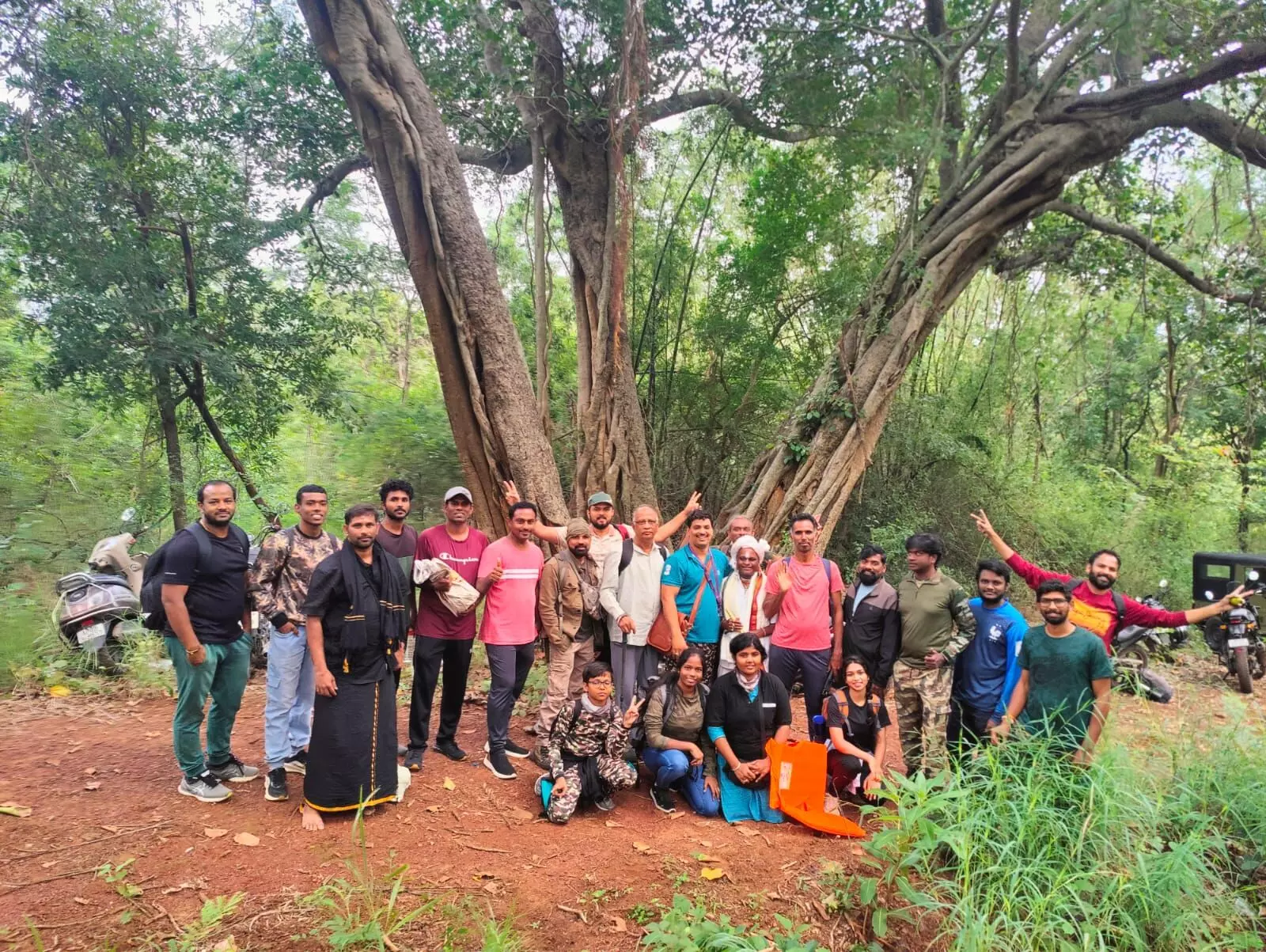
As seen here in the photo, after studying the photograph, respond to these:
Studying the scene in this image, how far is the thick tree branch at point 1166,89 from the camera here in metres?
5.23

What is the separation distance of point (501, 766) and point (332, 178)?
6.21 m

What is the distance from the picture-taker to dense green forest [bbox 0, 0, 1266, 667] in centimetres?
578

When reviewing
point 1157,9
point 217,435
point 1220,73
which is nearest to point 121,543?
point 217,435

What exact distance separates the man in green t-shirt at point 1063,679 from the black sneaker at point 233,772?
11.3 feet

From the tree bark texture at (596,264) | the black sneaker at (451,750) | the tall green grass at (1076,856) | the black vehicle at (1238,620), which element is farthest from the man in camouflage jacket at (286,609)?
the black vehicle at (1238,620)

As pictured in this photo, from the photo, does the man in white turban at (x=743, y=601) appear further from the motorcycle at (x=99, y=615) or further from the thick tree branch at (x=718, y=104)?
the thick tree branch at (x=718, y=104)

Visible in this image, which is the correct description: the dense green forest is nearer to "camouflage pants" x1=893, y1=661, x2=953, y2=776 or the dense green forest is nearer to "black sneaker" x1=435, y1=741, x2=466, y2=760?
"black sneaker" x1=435, y1=741, x2=466, y2=760

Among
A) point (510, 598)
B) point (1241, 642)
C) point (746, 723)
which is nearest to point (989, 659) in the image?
point (746, 723)

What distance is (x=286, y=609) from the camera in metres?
3.15

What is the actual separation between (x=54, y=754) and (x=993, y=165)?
8.48 meters

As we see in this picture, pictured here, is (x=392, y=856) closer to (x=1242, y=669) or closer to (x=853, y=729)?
(x=853, y=729)

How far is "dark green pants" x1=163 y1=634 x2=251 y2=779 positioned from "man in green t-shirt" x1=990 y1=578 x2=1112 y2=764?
134 inches

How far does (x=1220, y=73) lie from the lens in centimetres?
538

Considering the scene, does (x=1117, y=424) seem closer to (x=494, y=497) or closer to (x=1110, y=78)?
(x=1110, y=78)
